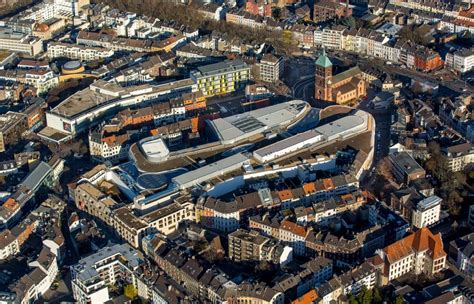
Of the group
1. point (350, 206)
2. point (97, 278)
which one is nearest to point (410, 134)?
point (350, 206)

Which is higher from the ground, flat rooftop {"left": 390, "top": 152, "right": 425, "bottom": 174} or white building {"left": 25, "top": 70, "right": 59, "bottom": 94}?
white building {"left": 25, "top": 70, "right": 59, "bottom": 94}

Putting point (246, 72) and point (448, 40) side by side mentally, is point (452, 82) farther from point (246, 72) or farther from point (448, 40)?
point (246, 72)

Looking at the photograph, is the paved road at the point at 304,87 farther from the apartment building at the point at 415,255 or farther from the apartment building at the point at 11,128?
the apartment building at the point at 415,255

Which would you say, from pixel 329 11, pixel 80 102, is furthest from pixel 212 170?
pixel 329 11

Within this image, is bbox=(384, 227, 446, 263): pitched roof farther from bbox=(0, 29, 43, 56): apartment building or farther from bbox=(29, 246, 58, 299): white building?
bbox=(0, 29, 43, 56): apartment building

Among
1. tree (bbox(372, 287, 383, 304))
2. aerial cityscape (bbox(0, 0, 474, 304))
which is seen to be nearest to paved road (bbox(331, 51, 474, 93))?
aerial cityscape (bbox(0, 0, 474, 304))

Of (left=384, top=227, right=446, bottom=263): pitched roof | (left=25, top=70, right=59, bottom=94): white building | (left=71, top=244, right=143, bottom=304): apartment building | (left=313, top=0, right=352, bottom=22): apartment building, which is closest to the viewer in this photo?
(left=71, top=244, right=143, bottom=304): apartment building
